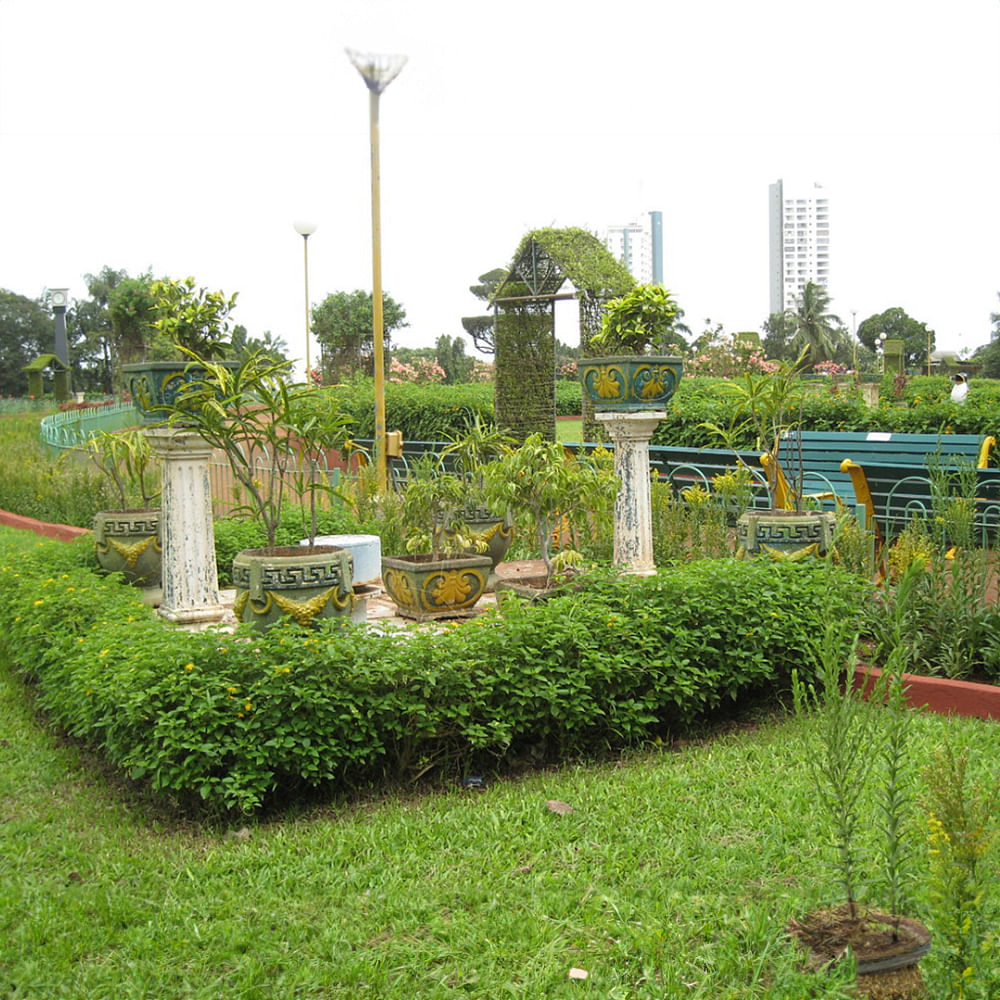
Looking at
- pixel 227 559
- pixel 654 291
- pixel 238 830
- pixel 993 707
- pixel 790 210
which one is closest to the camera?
pixel 238 830

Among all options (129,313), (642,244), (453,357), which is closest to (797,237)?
(642,244)

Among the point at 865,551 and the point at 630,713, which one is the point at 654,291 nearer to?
the point at 865,551

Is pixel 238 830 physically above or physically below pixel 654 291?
below

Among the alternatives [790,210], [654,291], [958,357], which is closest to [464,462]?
[654,291]

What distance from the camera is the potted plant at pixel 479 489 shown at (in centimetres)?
716

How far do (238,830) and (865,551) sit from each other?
156 inches

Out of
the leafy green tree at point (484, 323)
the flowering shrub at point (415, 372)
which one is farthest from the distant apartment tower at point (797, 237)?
the flowering shrub at point (415, 372)

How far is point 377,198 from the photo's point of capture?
35.1ft

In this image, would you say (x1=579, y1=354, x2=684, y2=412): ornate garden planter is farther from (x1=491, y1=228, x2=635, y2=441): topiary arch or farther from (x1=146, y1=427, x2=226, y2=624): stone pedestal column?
(x1=491, y1=228, x2=635, y2=441): topiary arch

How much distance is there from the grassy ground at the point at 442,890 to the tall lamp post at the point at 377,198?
589 centimetres

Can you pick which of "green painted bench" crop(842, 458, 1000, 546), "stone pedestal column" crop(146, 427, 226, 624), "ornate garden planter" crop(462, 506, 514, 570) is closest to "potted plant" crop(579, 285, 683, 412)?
"ornate garden planter" crop(462, 506, 514, 570)

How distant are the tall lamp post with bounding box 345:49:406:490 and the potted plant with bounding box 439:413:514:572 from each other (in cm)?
239

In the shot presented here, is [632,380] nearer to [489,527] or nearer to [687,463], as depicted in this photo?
[489,527]

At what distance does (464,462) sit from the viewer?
7.26 m
